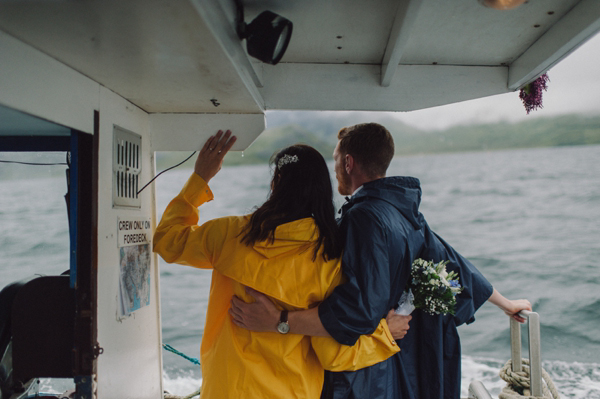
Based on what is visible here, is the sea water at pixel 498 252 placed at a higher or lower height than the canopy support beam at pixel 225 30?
lower

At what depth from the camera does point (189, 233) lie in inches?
77.1

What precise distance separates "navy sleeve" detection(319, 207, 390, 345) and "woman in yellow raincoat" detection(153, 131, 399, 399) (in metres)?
0.07

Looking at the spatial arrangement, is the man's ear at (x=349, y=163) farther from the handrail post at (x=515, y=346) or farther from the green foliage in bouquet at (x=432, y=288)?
the handrail post at (x=515, y=346)

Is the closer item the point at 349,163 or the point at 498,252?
the point at 349,163

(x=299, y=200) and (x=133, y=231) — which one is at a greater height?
(x=299, y=200)

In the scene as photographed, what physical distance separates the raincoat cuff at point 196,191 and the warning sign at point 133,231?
37cm

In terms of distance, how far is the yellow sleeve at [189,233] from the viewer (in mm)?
1879

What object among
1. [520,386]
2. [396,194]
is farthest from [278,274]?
[520,386]

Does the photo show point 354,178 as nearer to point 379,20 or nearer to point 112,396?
point 379,20

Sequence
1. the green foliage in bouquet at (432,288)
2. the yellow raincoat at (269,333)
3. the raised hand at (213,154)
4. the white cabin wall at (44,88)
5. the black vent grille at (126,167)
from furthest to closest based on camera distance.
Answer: the raised hand at (213,154) < the black vent grille at (126,167) < the green foliage in bouquet at (432,288) < the yellow raincoat at (269,333) < the white cabin wall at (44,88)

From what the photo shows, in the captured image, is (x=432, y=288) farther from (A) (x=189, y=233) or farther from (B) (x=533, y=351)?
(A) (x=189, y=233)

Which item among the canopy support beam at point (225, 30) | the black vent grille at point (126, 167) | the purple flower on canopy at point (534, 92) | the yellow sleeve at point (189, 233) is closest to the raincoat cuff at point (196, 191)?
the yellow sleeve at point (189, 233)

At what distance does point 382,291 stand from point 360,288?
10 centimetres

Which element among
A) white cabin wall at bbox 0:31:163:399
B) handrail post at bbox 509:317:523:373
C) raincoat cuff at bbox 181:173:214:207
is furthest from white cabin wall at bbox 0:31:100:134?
handrail post at bbox 509:317:523:373
